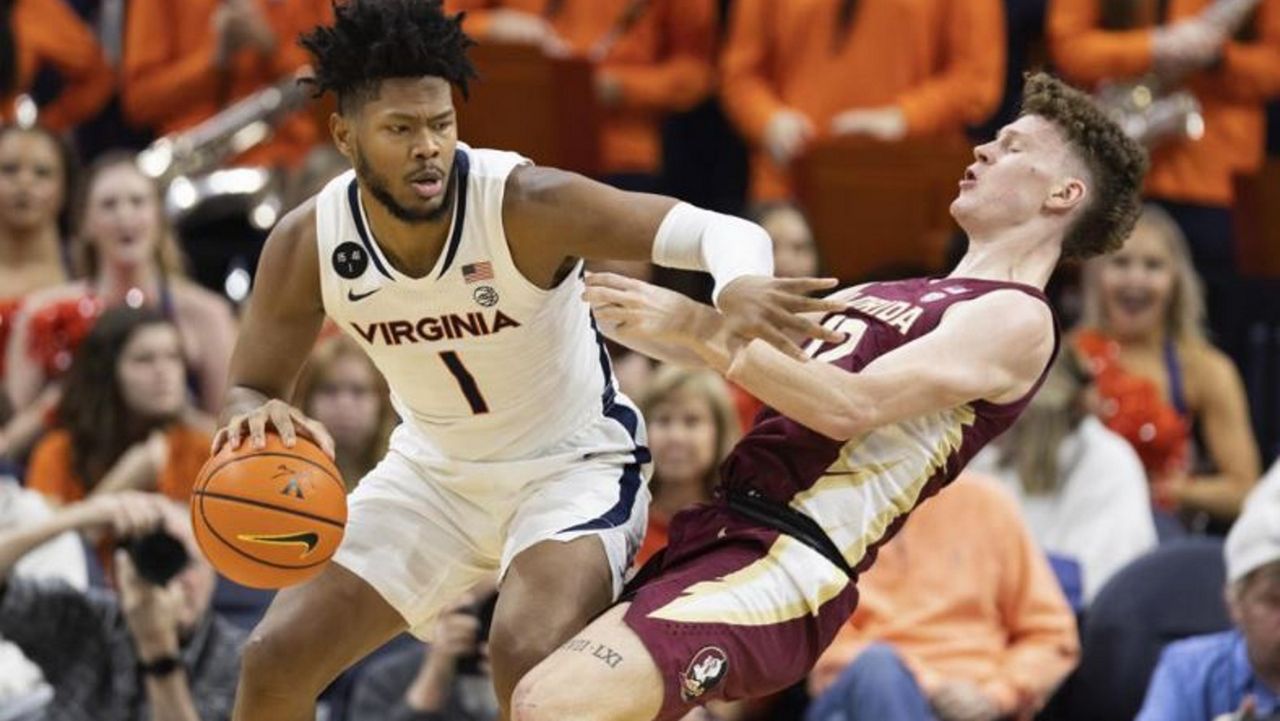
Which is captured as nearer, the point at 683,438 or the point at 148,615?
the point at 148,615

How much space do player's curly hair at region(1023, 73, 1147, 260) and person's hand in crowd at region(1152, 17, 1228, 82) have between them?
3.93m

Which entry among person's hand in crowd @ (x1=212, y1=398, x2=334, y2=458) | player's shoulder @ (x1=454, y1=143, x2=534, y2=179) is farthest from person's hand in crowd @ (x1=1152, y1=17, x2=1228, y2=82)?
person's hand in crowd @ (x1=212, y1=398, x2=334, y2=458)

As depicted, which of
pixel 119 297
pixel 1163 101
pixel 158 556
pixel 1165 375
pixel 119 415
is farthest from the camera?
pixel 1163 101

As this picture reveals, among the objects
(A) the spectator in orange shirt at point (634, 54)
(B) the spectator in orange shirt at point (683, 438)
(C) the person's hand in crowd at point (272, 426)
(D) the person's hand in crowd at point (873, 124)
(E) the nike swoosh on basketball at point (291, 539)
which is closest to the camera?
(E) the nike swoosh on basketball at point (291, 539)

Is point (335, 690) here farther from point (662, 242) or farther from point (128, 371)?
point (662, 242)

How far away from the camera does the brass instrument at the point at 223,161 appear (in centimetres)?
1005

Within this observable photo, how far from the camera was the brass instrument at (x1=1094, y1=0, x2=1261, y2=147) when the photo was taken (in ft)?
31.4

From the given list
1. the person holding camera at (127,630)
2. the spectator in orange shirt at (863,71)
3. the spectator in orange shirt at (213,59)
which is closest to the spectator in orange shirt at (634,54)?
the spectator in orange shirt at (863,71)

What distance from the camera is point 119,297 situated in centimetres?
929

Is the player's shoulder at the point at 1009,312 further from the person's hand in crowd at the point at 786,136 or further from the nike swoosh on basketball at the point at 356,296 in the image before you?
the person's hand in crowd at the point at 786,136

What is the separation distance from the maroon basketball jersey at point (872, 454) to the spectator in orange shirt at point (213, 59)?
4.85m

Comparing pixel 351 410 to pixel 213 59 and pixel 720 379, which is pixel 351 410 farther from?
pixel 213 59

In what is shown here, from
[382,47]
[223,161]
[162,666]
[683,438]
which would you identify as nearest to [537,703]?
[382,47]

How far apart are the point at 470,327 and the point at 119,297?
12.6ft
